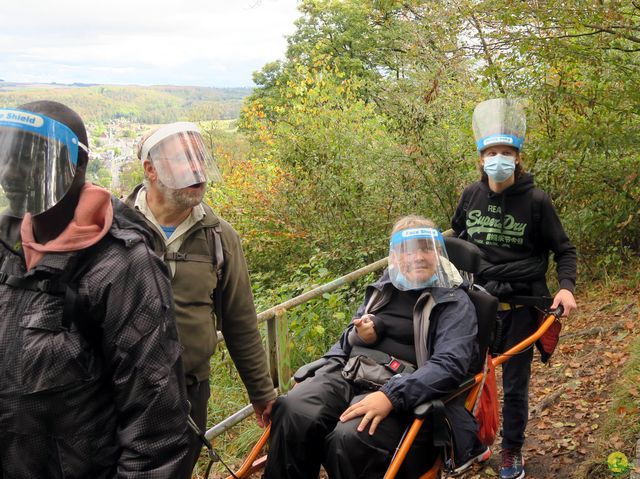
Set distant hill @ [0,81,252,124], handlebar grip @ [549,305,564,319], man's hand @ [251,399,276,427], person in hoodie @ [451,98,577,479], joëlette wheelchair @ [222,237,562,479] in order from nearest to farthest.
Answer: distant hill @ [0,81,252,124] → joëlette wheelchair @ [222,237,562,479] → man's hand @ [251,399,276,427] → handlebar grip @ [549,305,564,319] → person in hoodie @ [451,98,577,479]

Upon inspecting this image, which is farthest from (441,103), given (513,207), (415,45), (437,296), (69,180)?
(69,180)

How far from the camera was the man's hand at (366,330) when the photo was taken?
3512mm

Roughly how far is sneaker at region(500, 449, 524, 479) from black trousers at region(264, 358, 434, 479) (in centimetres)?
132

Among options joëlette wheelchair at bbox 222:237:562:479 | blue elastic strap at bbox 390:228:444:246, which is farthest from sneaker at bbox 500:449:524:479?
blue elastic strap at bbox 390:228:444:246

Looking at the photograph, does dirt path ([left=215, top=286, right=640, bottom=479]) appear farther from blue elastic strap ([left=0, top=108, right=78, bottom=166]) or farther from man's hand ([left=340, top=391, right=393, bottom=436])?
Result: blue elastic strap ([left=0, top=108, right=78, bottom=166])

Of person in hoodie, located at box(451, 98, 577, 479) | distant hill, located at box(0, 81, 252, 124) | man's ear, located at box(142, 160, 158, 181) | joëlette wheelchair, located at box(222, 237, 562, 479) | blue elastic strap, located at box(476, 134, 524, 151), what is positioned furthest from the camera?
blue elastic strap, located at box(476, 134, 524, 151)

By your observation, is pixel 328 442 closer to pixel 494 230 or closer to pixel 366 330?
pixel 366 330

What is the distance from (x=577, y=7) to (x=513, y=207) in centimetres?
326

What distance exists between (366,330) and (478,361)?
0.61m

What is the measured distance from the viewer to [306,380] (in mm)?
3389

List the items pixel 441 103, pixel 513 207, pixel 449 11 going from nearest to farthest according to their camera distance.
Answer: pixel 513 207 → pixel 441 103 → pixel 449 11

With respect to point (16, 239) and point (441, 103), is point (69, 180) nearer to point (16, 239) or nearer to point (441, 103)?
point (16, 239)

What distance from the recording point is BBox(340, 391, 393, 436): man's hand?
3.00 meters

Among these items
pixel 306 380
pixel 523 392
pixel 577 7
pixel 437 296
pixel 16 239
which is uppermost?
pixel 577 7
